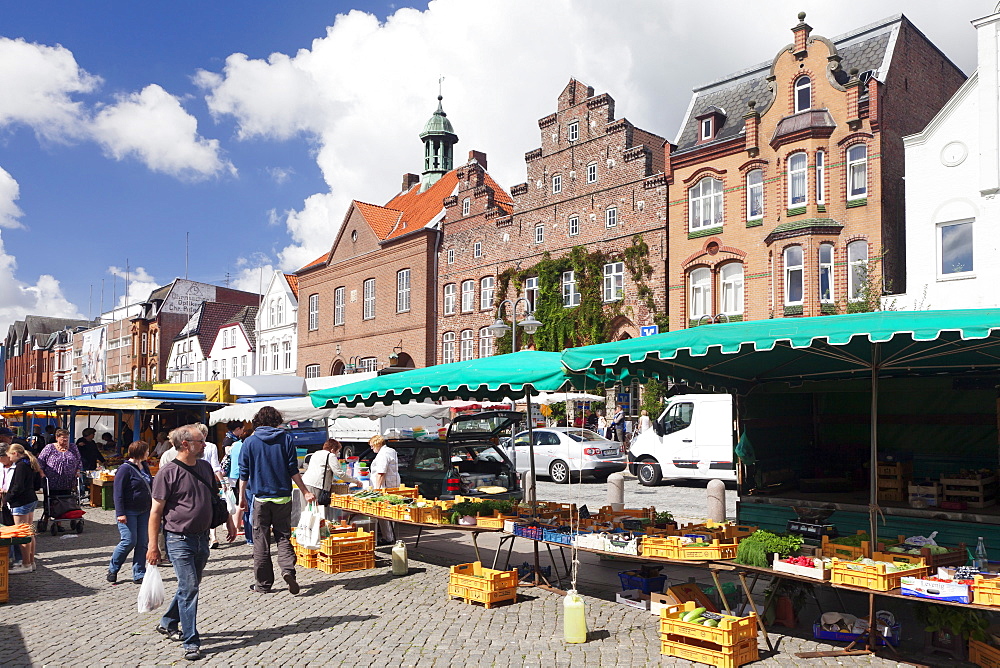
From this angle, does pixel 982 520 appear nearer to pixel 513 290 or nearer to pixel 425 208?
pixel 513 290

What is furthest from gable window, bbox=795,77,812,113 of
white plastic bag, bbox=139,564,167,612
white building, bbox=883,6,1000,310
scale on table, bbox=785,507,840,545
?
white plastic bag, bbox=139,564,167,612

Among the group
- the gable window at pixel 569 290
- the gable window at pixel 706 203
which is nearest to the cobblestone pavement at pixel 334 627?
the gable window at pixel 706 203

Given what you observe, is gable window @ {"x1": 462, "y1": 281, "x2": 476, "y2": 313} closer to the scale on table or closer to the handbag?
the scale on table

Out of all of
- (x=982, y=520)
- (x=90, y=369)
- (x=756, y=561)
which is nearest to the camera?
(x=756, y=561)

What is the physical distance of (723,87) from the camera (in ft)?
104

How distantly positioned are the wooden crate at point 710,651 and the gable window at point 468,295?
32024mm

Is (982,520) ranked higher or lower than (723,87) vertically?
lower

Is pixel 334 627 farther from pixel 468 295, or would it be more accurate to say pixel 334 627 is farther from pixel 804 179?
pixel 468 295

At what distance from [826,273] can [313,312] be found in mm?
32540

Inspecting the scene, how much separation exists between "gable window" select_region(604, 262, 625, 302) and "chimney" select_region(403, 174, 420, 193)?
939 inches

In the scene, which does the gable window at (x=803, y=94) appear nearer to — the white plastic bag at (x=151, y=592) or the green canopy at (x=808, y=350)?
the green canopy at (x=808, y=350)

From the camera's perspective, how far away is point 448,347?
39.8 metres

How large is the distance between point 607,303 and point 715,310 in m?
4.73

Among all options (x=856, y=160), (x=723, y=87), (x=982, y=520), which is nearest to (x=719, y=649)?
(x=982, y=520)
